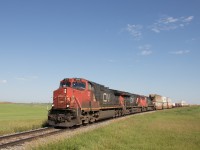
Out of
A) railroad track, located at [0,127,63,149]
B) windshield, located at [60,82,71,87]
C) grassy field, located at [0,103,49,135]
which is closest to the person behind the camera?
railroad track, located at [0,127,63,149]

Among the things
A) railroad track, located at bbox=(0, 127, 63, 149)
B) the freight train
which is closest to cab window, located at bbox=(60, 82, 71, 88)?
the freight train

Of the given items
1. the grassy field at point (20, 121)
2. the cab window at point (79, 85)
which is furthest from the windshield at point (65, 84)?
the grassy field at point (20, 121)

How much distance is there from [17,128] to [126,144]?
31.6ft

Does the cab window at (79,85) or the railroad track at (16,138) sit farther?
the cab window at (79,85)

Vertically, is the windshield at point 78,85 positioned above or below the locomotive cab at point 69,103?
above

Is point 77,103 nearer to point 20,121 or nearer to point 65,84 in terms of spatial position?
point 65,84

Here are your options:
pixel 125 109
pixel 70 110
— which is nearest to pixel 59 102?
pixel 70 110

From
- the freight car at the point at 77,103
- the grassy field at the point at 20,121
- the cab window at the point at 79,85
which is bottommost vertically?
the grassy field at the point at 20,121

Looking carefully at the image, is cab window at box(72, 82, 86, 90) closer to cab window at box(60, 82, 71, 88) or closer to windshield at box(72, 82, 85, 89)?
windshield at box(72, 82, 85, 89)

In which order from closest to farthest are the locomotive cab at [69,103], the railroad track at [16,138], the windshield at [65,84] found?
the railroad track at [16,138]
the locomotive cab at [69,103]
the windshield at [65,84]

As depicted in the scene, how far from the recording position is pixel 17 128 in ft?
61.7

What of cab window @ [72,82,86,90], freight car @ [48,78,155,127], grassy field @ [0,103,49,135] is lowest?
grassy field @ [0,103,49,135]

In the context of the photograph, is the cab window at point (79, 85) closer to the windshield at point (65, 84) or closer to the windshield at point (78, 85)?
the windshield at point (78, 85)

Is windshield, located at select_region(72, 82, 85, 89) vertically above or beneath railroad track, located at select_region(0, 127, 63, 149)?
above
